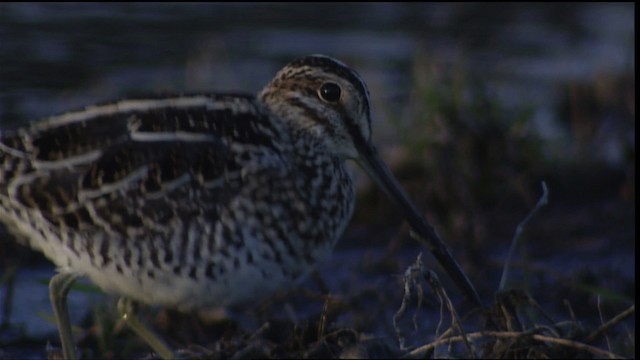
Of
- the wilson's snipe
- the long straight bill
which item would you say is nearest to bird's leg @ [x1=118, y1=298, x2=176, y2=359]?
the wilson's snipe

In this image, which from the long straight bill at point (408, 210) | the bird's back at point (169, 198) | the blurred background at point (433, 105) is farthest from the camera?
the blurred background at point (433, 105)

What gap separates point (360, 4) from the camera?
11125 mm

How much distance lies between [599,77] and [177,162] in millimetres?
4441

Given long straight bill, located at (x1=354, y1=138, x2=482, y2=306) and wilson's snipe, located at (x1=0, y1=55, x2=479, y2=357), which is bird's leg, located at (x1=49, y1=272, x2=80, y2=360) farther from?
long straight bill, located at (x1=354, y1=138, x2=482, y2=306)

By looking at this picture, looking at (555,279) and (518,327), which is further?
(555,279)

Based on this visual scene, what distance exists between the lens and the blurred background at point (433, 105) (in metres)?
6.71

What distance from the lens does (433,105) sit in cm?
704

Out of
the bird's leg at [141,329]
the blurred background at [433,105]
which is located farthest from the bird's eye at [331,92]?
the bird's leg at [141,329]

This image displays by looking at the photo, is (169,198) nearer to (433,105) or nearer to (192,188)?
(192,188)

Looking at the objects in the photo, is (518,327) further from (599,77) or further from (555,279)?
(599,77)

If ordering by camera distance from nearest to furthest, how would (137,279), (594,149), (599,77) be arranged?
(137,279) → (594,149) → (599,77)

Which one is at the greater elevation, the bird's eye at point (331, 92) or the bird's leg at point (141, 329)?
the bird's eye at point (331, 92)

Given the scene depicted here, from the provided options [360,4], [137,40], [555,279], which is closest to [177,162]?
[555,279]

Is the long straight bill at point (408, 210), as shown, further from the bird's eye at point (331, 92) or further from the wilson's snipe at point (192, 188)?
the bird's eye at point (331, 92)
